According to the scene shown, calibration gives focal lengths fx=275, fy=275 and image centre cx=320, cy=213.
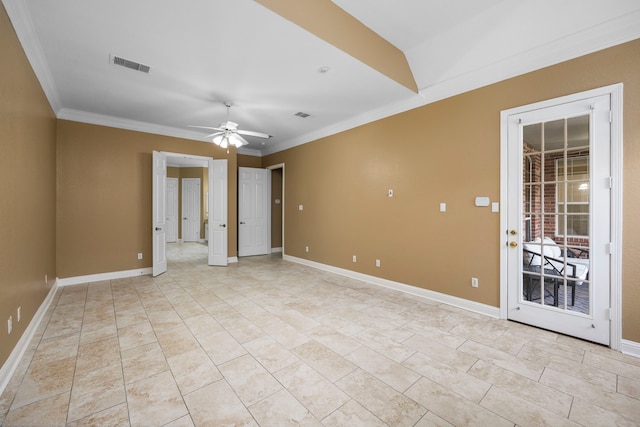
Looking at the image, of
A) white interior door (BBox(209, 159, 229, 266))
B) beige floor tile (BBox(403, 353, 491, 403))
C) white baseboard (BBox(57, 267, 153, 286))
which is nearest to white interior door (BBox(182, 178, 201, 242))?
white interior door (BBox(209, 159, 229, 266))

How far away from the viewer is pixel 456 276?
3705 millimetres

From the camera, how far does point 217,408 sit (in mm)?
1835

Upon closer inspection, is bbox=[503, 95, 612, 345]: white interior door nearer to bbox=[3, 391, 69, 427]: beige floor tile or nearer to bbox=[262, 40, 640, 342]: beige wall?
bbox=[262, 40, 640, 342]: beige wall

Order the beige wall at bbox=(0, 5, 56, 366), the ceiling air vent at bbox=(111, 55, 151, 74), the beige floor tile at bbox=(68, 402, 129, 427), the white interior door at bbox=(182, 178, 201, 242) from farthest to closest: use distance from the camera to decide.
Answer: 1. the white interior door at bbox=(182, 178, 201, 242)
2. the ceiling air vent at bbox=(111, 55, 151, 74)
3. the beige wall at bbox=(0, 5, 56, 366)
4. the beige floor tile at bbox=(68, 402, 129, 427)

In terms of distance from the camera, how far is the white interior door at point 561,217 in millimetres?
2662

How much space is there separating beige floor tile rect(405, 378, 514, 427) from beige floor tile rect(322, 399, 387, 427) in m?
0.37

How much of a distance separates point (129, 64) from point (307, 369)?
3826mm

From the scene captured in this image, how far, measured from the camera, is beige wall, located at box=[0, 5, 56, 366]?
2.17 metres

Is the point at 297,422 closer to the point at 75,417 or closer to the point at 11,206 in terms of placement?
the point at 75,417

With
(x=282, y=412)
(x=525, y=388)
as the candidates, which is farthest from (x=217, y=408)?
(x=525, y=388)

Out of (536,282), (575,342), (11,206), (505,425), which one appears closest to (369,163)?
(536,282)

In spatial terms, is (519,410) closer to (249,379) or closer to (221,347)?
(249,379)

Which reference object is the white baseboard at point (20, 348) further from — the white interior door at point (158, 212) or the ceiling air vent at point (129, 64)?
the ceiling air vent at point (129, 64)

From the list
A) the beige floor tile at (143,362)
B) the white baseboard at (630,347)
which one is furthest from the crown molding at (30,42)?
the white baseboard at (630,347)
